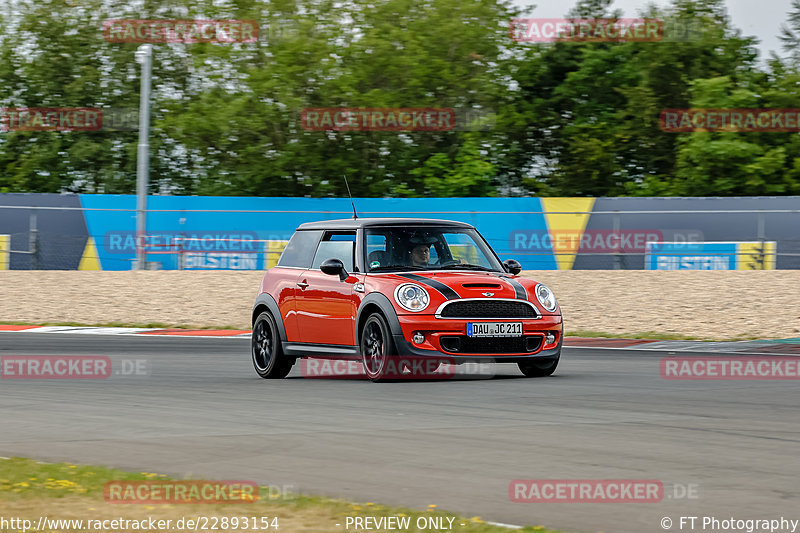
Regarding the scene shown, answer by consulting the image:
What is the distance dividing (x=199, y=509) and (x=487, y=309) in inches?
260

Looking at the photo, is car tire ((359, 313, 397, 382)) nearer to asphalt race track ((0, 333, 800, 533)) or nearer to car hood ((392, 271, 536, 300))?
asphalt race track ((0, 333, 800, 533))

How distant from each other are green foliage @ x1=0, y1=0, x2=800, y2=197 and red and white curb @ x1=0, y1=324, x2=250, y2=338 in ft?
59.3

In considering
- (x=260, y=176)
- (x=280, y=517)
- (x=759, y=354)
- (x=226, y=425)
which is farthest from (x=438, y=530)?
(x=260, y=176)

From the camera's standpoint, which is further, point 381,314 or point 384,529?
point 381,314

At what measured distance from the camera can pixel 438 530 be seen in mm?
5504

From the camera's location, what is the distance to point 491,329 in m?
12.2

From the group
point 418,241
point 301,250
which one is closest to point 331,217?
point 301,250

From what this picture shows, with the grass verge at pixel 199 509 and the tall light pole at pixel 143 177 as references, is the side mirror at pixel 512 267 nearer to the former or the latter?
the grass verge at pixel 199 509

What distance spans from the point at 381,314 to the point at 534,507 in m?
6.18

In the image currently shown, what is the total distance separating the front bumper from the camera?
12.0 metres

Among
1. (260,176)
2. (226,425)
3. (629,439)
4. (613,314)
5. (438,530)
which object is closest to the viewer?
(438,530)

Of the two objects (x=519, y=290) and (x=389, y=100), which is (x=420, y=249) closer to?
(x=519, y=290)

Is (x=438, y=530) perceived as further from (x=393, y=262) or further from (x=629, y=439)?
(x=393, y=262)

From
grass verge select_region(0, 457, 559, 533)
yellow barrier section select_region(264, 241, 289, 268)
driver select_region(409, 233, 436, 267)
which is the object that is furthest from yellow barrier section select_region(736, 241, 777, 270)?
grass verge select_region(0, 457, 559, 533)
